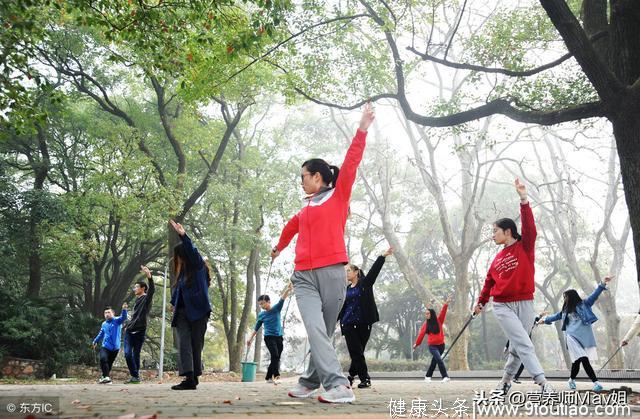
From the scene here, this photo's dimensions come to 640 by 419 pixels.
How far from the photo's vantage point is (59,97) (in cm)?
812

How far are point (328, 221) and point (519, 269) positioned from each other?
2.43 meters

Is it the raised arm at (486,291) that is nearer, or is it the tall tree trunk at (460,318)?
the raised arm at (486,291)

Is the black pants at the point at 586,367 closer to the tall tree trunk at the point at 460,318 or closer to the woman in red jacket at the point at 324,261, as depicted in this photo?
the woman in red jacket at the point at 324,261

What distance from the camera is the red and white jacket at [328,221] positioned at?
4.81m

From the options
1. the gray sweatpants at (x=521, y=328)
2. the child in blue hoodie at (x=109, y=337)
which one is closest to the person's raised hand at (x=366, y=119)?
the gray sweatpants at (x=521, y=328)

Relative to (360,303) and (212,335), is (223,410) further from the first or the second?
(212,335)

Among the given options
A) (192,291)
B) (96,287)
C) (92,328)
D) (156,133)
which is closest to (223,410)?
(192,291)

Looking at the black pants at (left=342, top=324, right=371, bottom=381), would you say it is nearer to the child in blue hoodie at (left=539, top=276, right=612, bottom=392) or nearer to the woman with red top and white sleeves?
the woman with red top and white sleeves

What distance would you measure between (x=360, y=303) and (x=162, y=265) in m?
21.8

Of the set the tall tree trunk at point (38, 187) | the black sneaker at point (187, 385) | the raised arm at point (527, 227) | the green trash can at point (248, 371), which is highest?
the tall tree trunk at point (38, 187)

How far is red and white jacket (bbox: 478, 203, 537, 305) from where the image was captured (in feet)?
19.9

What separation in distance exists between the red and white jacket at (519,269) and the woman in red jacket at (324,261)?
7.14 ft

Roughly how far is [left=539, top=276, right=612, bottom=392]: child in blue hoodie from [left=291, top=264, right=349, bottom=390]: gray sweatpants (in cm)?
546

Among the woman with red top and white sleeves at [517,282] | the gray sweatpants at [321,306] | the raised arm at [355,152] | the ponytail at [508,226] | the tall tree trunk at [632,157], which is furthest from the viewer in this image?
the tall tree trunk at [632,157]
